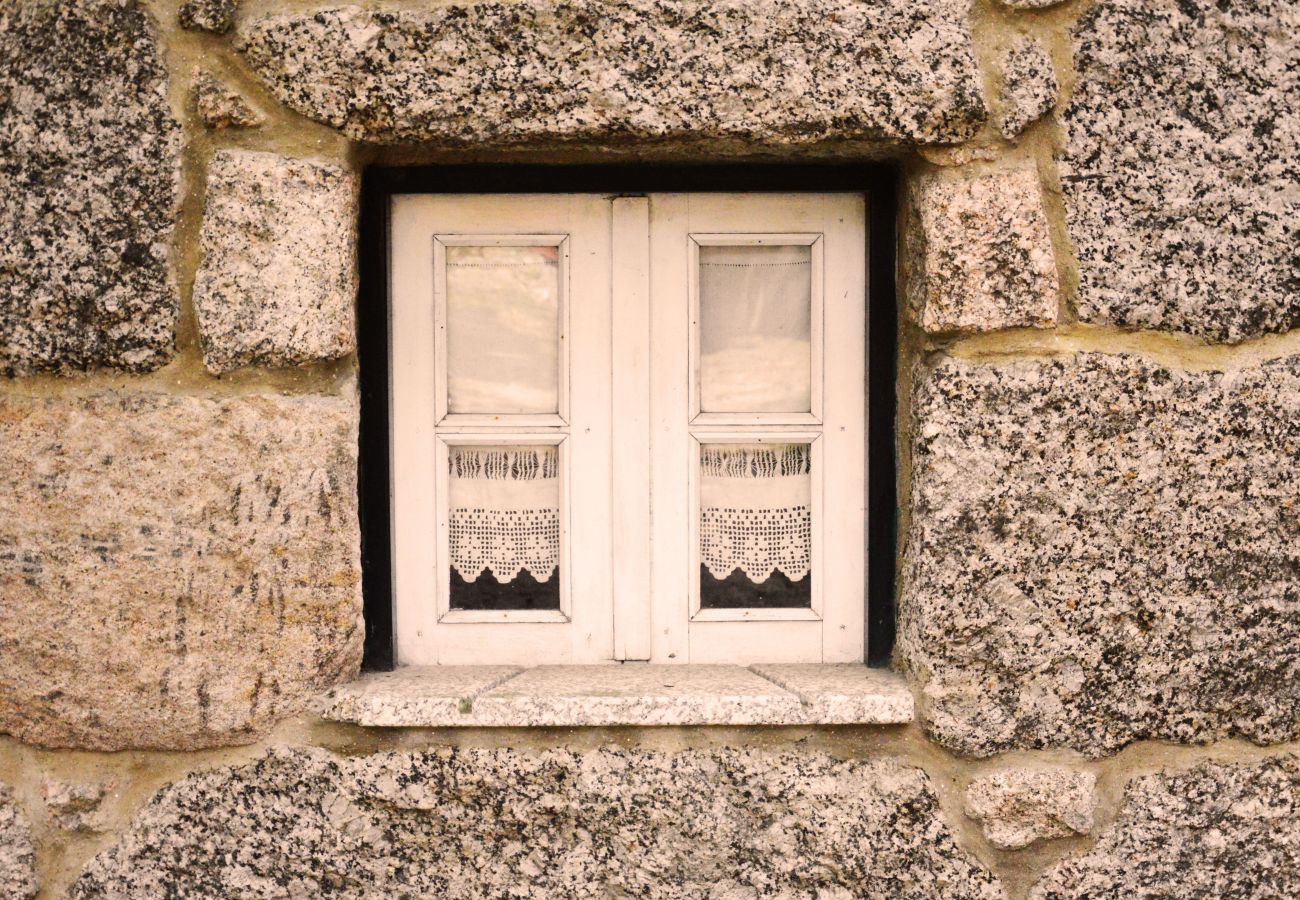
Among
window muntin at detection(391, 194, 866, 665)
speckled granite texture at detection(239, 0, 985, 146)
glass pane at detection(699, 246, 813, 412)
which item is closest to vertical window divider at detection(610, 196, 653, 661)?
window muntin at detection(391, 194, 866, 665)

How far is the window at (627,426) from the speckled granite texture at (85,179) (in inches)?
15.5

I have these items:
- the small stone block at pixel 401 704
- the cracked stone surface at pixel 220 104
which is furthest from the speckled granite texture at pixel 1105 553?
the cracked stone surface at pixel 220 104

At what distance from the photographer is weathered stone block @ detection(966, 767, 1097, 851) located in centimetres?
174

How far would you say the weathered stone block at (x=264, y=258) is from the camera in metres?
1.68

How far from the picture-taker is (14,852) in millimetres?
Answer: 1759

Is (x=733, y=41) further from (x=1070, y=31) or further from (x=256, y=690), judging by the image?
(x=256, y=690)

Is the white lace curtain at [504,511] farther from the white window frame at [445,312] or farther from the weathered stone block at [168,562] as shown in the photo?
the weathered stone block at [168,562]

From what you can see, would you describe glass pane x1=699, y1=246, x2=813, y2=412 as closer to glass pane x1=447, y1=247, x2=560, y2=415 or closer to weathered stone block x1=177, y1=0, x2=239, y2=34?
glass pane x1=447, y1=247, x2=560, y2=415

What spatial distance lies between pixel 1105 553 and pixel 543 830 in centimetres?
103

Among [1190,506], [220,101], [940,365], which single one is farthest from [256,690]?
[1190,506]

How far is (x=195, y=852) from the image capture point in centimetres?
A: 176

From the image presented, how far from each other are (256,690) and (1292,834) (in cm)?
173

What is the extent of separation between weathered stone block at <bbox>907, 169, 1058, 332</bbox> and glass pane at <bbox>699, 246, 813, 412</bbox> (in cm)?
28

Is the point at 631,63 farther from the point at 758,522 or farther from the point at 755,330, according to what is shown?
the point at 758,522
